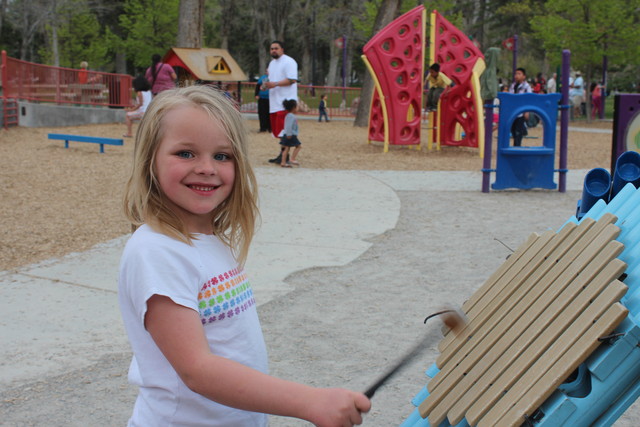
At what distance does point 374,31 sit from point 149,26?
25.1m

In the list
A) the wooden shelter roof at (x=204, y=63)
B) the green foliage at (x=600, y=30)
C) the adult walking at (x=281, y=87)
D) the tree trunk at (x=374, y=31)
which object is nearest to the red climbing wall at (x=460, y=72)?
the adult walking at (x=281, y=87)

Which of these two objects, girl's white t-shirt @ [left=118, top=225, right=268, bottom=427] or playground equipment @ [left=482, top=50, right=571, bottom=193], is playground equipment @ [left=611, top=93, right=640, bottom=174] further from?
girl's white t-shirt @ [left=118, top=225, right=268, bottom=427]

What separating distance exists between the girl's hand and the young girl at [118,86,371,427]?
8cm

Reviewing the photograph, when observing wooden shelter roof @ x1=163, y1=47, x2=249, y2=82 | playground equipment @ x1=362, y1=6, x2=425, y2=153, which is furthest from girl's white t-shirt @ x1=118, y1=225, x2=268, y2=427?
wooden shelter roof @ x1=163, y1=47, x2=249, y2=82

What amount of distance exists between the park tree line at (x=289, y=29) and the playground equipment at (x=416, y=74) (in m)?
6.16

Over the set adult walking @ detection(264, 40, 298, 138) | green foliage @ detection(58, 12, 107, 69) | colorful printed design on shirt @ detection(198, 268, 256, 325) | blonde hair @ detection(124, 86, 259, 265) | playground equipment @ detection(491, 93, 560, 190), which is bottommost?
playground equipment @ detection(491, 93, 560, 190)

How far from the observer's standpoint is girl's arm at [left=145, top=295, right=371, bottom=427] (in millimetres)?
1483

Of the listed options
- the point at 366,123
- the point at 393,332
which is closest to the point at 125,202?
the point at 393,332

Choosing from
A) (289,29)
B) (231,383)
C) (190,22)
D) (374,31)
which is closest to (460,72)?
(374,31)

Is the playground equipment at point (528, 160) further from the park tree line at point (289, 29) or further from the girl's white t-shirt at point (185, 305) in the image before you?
the park tree line at point (289, 29)

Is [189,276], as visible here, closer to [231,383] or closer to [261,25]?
[231,383]

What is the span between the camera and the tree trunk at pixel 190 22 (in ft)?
61.5

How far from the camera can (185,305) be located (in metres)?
1.61

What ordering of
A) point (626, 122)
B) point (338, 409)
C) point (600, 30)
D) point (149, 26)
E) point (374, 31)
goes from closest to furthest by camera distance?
point (338, 409)
point (626, 122)
point (374, 31)
point (600, 30)
point (149, 26)
